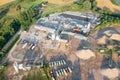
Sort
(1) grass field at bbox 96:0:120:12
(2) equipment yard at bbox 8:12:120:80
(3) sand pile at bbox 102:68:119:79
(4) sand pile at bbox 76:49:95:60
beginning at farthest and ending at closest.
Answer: (1) grass field at bbox 96:0:120:12 → (4) sand pile at bbox 76:49:95:60 → (2) equipment yard at bbox 8:12:120:80 → (3) sand pile at bbox 102:68:119:79

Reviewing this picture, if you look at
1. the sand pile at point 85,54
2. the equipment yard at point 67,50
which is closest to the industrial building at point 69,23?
the equipment yard at point 67,50

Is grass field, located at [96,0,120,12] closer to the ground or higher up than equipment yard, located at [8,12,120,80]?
higher up

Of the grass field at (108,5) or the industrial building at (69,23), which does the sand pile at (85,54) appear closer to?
the industrial building at (69,23)

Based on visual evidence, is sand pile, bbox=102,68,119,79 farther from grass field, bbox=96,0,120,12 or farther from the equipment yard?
grass field, bbox=96,0,120,12

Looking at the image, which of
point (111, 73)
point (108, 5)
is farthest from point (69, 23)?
point (111, 73)

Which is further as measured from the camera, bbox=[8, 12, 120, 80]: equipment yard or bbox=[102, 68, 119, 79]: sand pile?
bbox=[8, 12, 120, 80]: equipment yard

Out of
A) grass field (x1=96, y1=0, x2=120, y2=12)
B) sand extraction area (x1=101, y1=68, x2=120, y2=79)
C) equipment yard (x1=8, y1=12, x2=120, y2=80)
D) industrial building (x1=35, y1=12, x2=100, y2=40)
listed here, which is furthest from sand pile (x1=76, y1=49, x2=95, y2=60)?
grass field (x1=96, y1=0, x2=120, y2=12)

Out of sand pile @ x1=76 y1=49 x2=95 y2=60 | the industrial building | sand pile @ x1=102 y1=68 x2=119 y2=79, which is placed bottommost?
sand pile @ x1=102 y1=68 x2=119 y2=79

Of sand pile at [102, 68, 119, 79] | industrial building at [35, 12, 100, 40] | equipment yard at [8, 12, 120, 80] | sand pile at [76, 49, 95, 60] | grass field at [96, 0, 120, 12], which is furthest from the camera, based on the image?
grass field at [96, 0, 120, 12]
